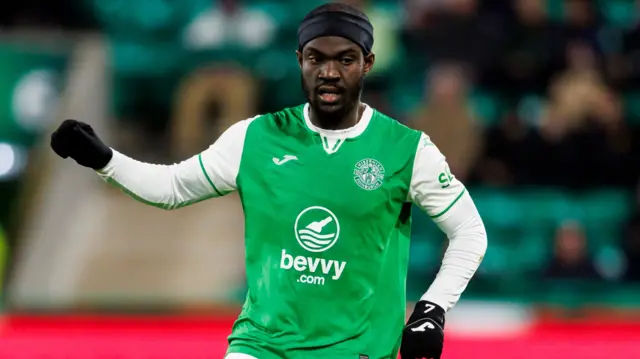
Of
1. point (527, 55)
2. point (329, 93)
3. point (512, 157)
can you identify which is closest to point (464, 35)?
point (527, 55)

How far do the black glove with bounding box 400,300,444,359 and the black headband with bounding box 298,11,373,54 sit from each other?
91 centimetres

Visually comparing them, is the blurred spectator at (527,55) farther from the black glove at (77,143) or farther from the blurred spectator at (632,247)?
the black glove at (77,143)

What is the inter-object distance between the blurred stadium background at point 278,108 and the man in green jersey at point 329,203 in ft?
19.4

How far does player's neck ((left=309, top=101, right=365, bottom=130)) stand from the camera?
418 centimetres

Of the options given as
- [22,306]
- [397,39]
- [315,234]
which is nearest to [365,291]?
[315,234]

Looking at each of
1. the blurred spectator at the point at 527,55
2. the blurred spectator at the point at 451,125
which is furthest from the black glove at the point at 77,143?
the blurred spectator at the point at 527,55

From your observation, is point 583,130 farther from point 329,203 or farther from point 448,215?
point 329,203

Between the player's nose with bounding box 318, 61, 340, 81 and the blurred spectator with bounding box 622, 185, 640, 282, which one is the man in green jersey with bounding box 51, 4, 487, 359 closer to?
the player's nose with bounding box 318, 61, 340, 81

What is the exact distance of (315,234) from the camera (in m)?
4.04

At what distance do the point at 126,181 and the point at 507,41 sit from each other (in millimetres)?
8657

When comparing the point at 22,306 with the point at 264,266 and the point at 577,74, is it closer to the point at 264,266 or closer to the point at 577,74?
the point at 577,74

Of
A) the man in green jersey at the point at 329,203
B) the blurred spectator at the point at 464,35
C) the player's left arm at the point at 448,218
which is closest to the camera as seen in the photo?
the man in green jersey at the point at 329,203

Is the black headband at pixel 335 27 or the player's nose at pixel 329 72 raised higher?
the black headband at pixel 335 27

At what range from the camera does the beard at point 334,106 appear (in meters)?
4.11
